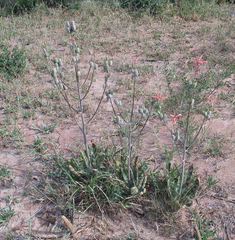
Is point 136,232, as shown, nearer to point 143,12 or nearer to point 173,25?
point 173,25

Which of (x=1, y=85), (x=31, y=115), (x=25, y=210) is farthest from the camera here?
(x=1, y=85)

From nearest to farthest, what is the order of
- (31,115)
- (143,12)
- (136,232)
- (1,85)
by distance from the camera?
(136,232)
(31,115)
(1,85)
(143,12)

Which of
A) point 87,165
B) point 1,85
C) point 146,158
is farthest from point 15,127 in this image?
point 146,158

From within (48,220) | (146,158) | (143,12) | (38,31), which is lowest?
(48,220)

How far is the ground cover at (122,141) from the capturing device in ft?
7.72

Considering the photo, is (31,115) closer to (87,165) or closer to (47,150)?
(47,150)

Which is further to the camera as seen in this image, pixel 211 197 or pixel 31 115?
pixel 31 115

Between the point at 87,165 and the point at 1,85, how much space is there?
2689 millimetres

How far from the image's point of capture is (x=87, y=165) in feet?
8.86

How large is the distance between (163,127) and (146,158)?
74cm

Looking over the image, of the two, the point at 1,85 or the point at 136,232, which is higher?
the point at 1,85

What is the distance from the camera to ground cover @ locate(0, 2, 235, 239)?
2.35 metres

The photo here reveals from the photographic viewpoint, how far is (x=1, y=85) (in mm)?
4371

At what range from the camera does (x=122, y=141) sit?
327 centimetres
